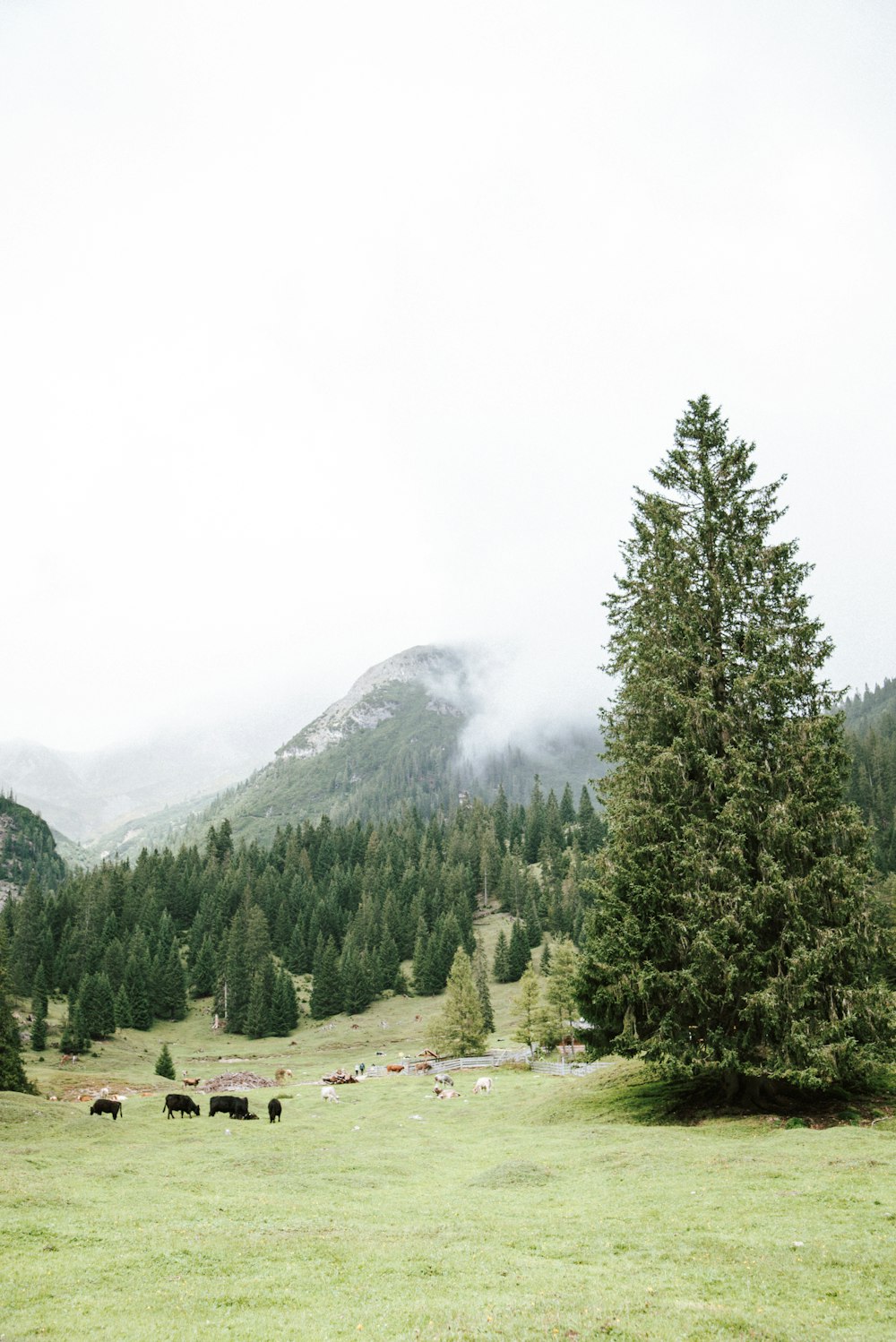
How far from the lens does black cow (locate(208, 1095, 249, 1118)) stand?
3472cm

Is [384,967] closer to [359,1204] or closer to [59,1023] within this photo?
[59,1023]

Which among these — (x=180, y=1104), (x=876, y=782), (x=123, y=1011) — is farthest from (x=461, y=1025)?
(x=876, y=782)

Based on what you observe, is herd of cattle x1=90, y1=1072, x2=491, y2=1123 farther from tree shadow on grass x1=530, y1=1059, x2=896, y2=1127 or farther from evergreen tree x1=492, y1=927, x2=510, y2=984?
evergreen tree x1=492, y1=927, x2=510, y2=984

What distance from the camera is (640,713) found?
1225 inches

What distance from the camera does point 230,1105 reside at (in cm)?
3478

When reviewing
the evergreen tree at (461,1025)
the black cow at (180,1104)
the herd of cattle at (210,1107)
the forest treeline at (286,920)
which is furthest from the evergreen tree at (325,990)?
the black cow at (180,1104)

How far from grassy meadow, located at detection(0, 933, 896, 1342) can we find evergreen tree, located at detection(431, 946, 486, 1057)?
130 feet

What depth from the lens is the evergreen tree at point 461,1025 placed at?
223 feet

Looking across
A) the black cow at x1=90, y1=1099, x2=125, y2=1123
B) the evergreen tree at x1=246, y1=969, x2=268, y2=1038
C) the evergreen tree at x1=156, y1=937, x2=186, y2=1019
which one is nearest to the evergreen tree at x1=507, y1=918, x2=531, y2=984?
the evergreen tree at x1=246, y1=969, x2=268, y2=1038

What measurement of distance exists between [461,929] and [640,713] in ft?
347

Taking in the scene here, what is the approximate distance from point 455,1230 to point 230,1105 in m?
24.0

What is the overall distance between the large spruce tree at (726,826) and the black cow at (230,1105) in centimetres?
1822

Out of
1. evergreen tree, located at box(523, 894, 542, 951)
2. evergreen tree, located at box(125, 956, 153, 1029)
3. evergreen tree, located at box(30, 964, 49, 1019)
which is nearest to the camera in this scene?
evergreen tree, located at box(30, 964, 49, 1019)

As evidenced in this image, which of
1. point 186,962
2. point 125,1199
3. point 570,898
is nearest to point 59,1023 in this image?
point 186,962
